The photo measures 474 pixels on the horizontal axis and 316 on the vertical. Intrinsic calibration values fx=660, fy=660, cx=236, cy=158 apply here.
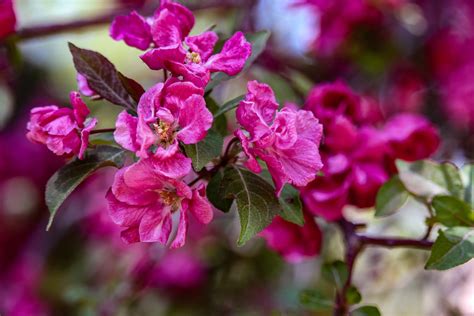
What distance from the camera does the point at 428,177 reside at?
862mm

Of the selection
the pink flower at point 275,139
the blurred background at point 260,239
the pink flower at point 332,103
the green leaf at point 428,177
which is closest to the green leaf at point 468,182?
the green leaf at point 428,177

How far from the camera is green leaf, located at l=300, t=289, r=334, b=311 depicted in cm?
85

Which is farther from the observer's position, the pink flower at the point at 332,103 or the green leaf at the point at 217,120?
the pink flower at the point at 332,103

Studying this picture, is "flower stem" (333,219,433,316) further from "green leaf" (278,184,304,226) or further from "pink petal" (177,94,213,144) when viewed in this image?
"pink petal" (177,94,213,144)

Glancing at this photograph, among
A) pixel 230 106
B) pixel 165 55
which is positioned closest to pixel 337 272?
pixel 230 106

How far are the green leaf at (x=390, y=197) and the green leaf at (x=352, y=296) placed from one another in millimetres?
100

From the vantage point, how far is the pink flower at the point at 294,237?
2.99ft

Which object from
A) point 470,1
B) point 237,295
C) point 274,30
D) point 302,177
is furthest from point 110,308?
point 470,1

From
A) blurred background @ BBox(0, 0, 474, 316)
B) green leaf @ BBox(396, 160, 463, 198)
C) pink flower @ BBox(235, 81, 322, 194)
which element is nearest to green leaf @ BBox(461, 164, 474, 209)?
green leaf @ BBox(396, 160, 463, 198)

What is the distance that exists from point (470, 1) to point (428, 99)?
1.00ft

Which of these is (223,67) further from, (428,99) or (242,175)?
(428,99)

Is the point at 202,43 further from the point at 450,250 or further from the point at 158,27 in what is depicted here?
the point at 450,250

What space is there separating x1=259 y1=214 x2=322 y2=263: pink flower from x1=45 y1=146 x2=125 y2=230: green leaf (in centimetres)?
29

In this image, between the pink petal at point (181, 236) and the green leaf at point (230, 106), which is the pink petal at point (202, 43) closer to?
the green leaf at point (230, 106)
